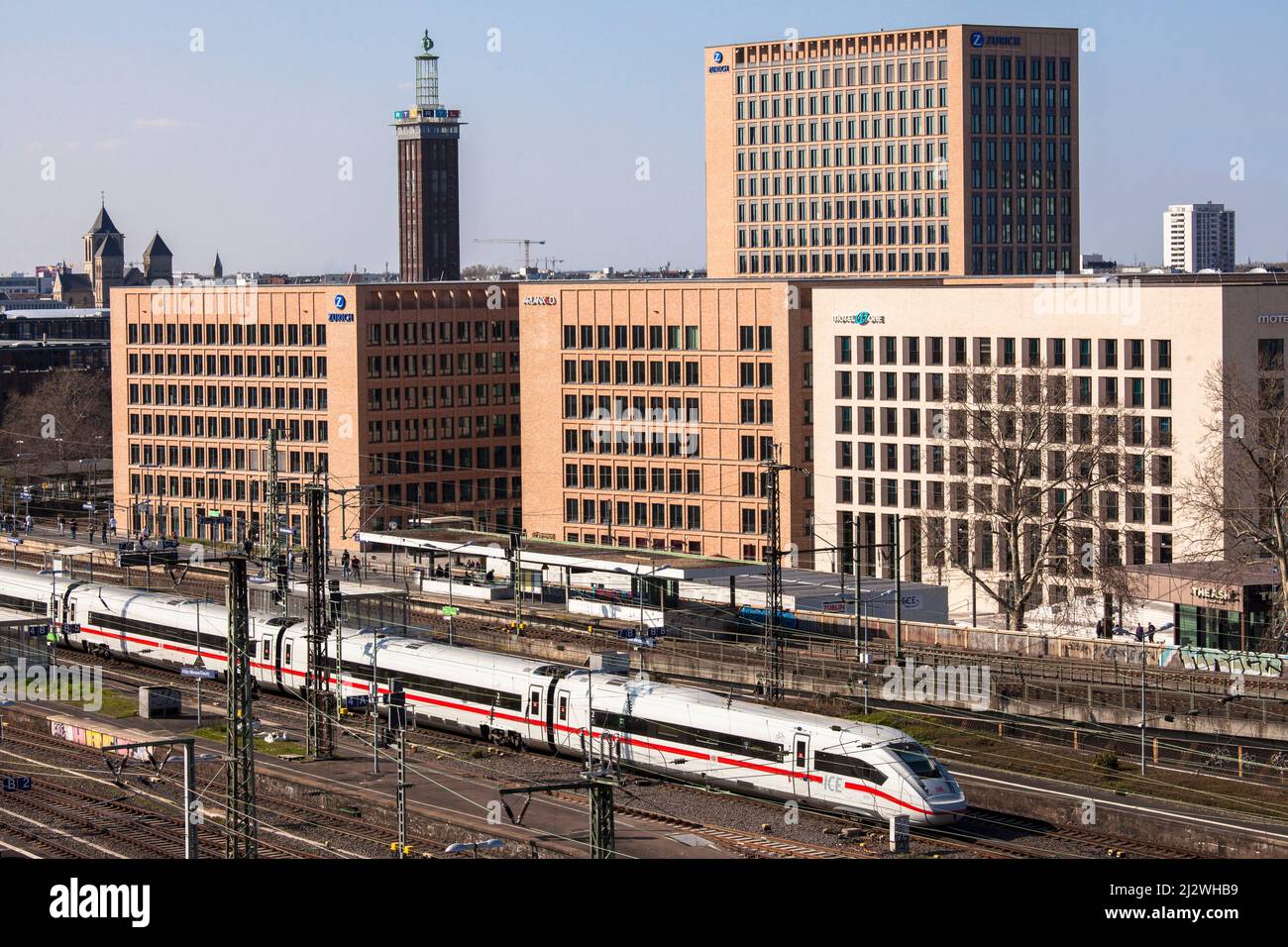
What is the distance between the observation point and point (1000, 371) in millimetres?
63562

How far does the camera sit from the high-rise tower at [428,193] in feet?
585

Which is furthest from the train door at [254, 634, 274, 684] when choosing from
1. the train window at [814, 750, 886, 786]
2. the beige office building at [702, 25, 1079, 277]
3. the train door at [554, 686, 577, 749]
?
the beige office building at [702, 25, 1079, 277]

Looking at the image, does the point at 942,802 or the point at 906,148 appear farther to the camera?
the point at 906,148

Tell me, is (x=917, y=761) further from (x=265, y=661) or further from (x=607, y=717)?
(x=265, y=661)

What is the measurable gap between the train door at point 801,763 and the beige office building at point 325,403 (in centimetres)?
5858

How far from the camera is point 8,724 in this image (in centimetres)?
Answer: 4472

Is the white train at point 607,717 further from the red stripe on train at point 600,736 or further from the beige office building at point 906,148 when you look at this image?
the beige office building at point 906,148

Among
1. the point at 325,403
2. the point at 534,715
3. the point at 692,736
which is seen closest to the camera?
the point at 692,736

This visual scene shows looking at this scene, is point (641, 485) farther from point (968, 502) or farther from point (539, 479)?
point (968, 502)

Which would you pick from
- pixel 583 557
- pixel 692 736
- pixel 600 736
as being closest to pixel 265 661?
pixel 600 736

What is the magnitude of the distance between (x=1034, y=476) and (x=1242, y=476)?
8.86 m

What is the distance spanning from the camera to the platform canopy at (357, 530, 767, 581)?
62.9 meters

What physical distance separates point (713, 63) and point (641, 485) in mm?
57844
